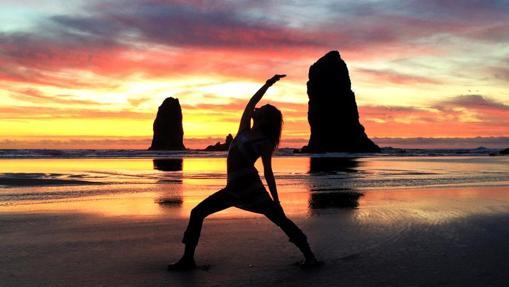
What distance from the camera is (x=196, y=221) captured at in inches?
223

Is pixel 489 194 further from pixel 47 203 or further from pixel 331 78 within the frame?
pixel 331 78

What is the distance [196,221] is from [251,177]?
0.87 m

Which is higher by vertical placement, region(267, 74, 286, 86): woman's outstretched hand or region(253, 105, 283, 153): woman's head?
region(267, 74, 286, 86): woman's outstretched hand

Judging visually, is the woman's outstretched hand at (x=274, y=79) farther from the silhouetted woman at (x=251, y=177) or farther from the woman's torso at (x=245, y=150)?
the woman's torso at (x=245, y=150)

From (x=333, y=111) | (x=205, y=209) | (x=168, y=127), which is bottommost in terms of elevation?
(x=205, y=209)

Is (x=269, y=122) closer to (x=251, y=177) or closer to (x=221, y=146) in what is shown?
(x=251, y=177)

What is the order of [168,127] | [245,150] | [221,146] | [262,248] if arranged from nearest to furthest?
[245,150]
[262,248]
[221,146]
[168,127]

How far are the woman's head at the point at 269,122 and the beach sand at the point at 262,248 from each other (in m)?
1.53

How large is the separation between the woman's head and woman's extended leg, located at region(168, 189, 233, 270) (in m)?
0.84

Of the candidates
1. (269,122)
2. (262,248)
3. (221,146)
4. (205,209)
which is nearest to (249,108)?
(269,122)

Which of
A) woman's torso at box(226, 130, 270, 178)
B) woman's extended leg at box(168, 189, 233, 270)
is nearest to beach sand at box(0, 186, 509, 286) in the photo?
woman's extended leg at box(168, 189, 233, 270)

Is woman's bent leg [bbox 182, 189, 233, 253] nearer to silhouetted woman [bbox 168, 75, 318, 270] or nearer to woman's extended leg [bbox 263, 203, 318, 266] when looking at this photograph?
silhouetted woman [bbox 168, 75, 318, 270]

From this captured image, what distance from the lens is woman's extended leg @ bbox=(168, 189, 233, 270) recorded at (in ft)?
18.0

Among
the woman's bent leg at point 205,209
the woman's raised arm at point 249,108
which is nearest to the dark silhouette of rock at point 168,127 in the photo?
the woman's bent leg at point 205,209
